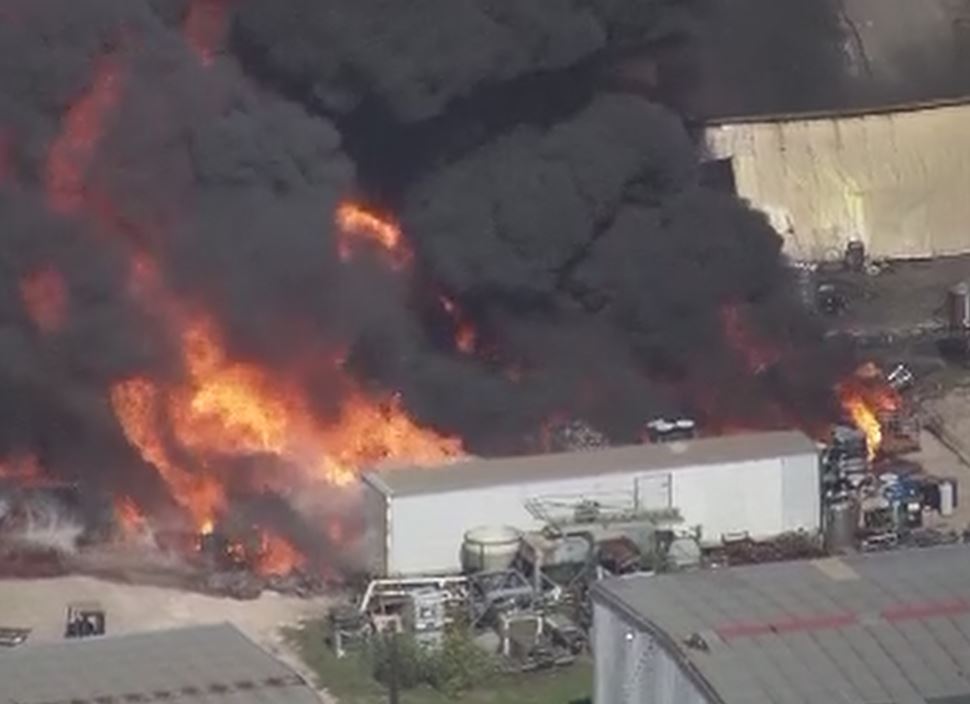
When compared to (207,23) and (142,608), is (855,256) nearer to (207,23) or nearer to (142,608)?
(207,23)

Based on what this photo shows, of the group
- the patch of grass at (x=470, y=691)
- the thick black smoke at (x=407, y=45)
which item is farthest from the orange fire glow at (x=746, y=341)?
the patch of grass at (x=470, y=691)

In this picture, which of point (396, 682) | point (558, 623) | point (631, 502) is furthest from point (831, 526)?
point (396, 682)

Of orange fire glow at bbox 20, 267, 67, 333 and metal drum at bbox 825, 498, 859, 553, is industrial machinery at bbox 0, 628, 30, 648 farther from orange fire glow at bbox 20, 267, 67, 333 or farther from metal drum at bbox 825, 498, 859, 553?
metal drum at bbox 825, 498, 859, 553

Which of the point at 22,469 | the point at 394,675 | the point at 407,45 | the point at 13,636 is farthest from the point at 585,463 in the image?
the point at 13,636

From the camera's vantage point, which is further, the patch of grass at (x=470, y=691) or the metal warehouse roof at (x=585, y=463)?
the metal warehouse roof at (x=585, y=463)

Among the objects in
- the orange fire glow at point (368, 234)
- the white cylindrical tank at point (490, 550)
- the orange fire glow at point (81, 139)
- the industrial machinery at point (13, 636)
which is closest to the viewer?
the industrial machinery at point (13, 636)

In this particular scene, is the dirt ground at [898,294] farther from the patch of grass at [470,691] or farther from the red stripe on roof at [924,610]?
the red stripe on roof at [924,610]

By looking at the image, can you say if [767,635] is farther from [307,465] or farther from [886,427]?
[886,427]
